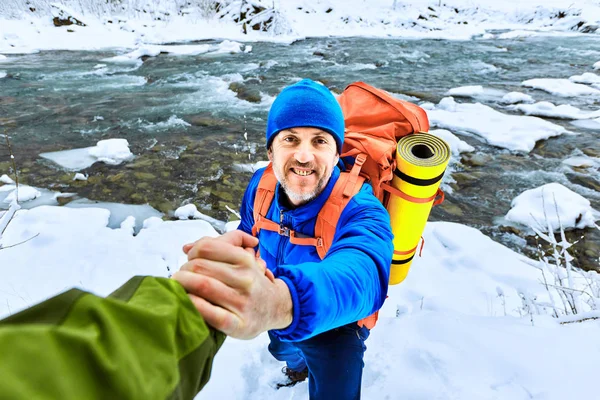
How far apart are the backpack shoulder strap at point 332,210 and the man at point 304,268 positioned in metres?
0.04

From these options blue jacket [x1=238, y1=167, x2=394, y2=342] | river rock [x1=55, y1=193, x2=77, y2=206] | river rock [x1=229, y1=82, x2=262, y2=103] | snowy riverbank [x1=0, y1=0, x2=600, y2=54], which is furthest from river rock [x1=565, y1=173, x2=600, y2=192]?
snowy riverbank [x1=0, y1=0, x2=600, y2=54]

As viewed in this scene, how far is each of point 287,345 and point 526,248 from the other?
334 centimetres


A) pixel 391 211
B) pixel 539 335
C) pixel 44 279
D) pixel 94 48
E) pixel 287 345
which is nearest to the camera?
pixel 539 335

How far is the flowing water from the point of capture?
16.6 feet

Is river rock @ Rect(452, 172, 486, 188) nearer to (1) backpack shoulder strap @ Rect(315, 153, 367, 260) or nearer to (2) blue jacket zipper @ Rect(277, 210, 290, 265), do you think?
(1) backpack shoulder strap @ Rect(315, 153, 367, 260)

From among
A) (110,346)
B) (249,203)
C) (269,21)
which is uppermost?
(110,346)

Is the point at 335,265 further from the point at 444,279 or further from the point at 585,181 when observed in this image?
the point at 585,181

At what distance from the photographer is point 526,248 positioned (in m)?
4.09

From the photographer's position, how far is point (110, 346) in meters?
0.57

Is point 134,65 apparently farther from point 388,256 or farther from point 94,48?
point 388,256

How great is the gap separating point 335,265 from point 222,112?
7373mm

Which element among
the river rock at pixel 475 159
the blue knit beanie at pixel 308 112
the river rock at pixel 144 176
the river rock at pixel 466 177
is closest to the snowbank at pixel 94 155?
the river rock at pixel 144 176

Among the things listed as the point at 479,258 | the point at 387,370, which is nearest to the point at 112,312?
the point at 387,370

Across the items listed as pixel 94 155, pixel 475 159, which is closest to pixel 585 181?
pixel 475 159
